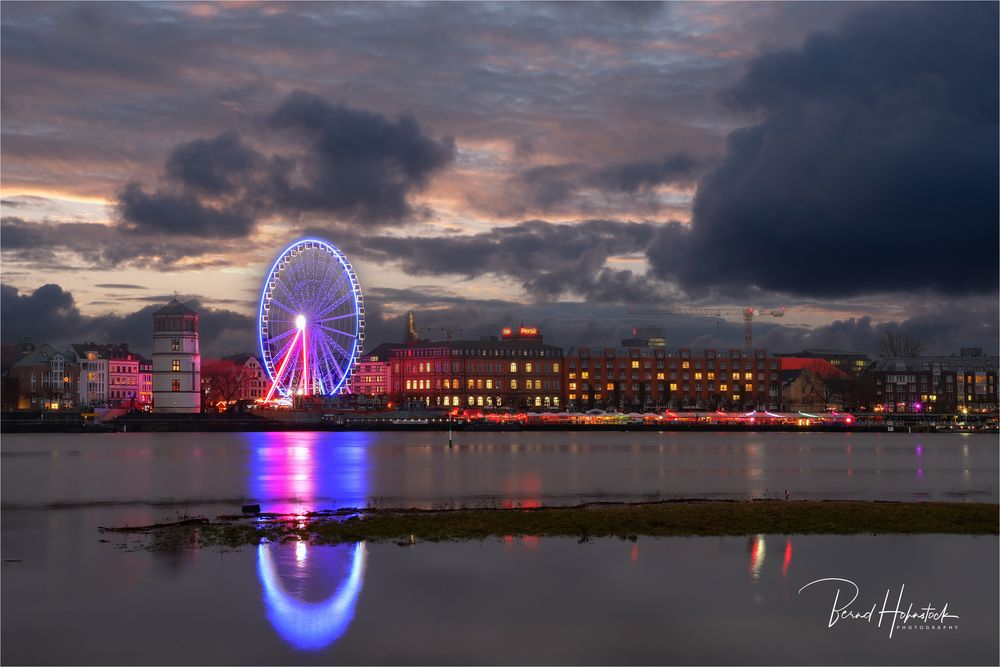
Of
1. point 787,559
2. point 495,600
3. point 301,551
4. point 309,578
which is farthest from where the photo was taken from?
point 301,551

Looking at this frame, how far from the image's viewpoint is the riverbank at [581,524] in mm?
29781

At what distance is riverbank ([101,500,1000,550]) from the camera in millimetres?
29781

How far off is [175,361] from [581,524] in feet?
426

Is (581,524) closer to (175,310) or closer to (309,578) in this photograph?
(309,578)

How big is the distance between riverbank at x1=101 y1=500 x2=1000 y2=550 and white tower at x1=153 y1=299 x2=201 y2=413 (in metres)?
122

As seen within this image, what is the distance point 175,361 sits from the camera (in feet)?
501

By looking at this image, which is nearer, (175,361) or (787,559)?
(787,559)

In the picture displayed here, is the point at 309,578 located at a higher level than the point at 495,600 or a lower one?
higher

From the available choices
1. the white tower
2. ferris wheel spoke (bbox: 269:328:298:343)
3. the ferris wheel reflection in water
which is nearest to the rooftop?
the white tower

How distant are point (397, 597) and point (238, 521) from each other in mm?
14131

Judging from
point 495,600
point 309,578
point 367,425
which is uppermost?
point 309,578

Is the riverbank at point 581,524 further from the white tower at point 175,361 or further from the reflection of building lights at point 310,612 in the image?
A: the white tower at point 175,361

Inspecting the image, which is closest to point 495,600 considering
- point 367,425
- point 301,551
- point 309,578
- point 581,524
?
point 309,578

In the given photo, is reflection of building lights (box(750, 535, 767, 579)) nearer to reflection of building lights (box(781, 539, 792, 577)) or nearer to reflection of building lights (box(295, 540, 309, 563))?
reflection of building lights (box(781, 539, 792, 577))
